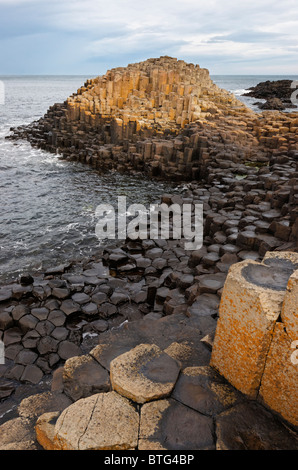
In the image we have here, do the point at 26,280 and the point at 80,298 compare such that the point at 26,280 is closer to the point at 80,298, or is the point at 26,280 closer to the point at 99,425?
the point at 80,298

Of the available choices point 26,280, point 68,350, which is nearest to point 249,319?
point 68,350

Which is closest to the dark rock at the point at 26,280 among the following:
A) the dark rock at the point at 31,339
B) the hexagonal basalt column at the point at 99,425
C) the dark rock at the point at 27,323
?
the dark rock at the point at 27,323

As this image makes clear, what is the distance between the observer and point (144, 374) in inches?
130

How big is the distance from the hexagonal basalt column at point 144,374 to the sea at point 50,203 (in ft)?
21.3

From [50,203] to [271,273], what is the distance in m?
13.6

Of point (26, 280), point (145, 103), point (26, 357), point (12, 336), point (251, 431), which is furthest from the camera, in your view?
point (145, 103)

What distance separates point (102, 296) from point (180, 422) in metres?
5.10

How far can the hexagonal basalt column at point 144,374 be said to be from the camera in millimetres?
3092

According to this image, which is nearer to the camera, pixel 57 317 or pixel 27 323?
pixel 27 323

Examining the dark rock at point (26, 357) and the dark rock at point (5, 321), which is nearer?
the dark rock at point (26, 357)

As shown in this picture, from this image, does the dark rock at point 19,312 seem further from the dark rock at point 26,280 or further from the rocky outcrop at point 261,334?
the rocky outcrop at point 261,334

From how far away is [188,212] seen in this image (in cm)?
1227

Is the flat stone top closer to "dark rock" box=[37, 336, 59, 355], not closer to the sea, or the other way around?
"dark rock" box=[37, 336, 59, 355]

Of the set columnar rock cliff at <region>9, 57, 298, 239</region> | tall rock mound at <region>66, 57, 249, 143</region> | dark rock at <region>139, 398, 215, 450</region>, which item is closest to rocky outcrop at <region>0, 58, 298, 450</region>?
dark rock at <region>139, 398, 215, 450</region>
